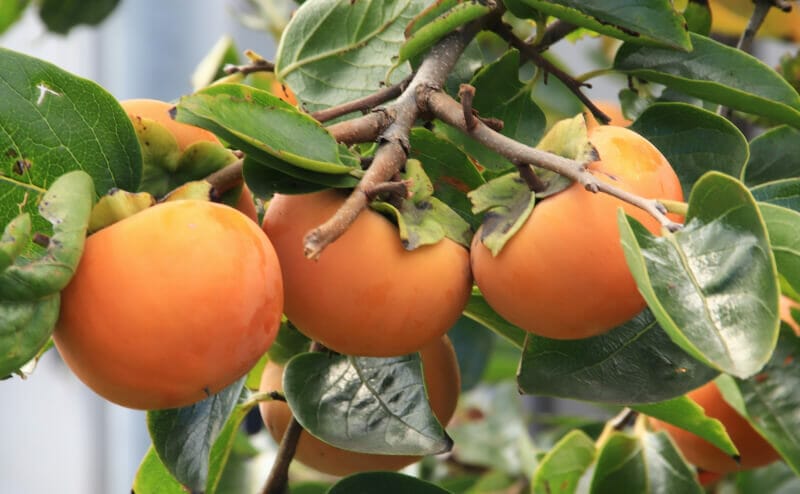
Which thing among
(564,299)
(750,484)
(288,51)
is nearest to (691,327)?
(564,299)

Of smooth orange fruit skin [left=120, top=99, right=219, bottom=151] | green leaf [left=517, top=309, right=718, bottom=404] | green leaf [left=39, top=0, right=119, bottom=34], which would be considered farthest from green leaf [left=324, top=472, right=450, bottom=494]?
green leaf [left=39, top=0, right=119, bottom=34]

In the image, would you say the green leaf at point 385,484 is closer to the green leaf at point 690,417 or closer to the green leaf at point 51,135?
the green leaf at point 690,417

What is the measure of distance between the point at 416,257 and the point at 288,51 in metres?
0.21

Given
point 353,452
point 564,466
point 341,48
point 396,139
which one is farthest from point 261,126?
point 564,466

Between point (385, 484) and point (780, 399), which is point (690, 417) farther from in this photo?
point (385, 484)

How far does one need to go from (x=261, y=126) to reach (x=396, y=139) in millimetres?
64

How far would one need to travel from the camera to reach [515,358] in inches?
55.3

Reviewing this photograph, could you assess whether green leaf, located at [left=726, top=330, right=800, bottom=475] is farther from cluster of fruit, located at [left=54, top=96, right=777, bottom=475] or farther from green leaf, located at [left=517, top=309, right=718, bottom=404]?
cluster of fruit, located at [left=54, top=96, right=777, bottom=475]

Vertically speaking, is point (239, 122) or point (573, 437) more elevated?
point (239, 122)

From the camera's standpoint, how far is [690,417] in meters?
0.63

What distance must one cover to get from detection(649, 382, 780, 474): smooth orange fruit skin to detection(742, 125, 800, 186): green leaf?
152 millimetres

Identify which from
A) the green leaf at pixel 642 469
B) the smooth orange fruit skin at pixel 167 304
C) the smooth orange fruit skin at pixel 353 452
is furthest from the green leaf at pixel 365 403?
the green leaf at pixel 642 469

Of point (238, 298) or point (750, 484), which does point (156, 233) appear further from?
point (750, 484)

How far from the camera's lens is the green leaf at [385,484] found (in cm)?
63
